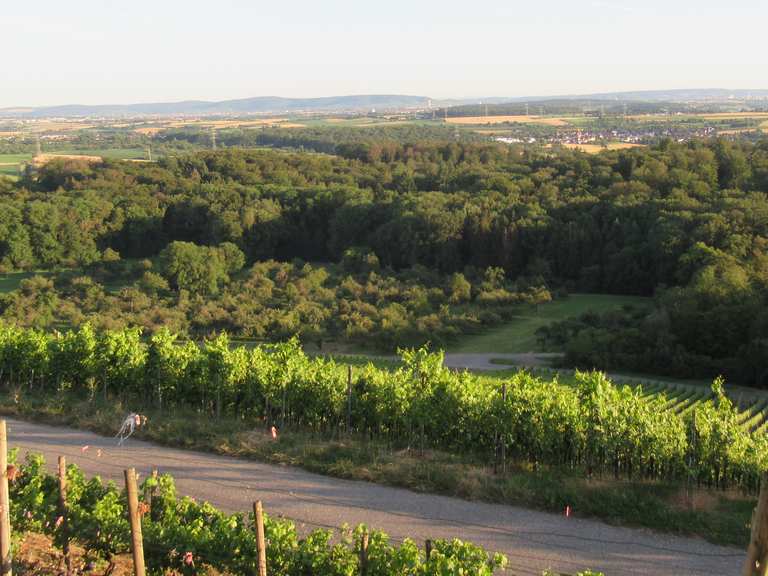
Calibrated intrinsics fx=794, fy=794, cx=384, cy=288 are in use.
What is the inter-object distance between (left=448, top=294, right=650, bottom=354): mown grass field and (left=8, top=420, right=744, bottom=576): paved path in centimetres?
2706

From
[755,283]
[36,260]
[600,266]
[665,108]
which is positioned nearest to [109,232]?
[36,260]

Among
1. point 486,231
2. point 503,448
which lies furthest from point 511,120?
point 503,448

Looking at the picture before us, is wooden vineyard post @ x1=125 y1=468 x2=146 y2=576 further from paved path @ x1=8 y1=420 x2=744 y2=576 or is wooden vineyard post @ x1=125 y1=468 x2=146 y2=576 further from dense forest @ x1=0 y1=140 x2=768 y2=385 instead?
dense forest @ x1=0 y1=140 x2=768 y2=385

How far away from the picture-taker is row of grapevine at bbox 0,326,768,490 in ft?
44.2

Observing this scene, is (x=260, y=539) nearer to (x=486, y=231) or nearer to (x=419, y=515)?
(x=419, y=515)

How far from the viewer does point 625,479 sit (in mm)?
13352

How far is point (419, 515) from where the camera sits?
37.9 feet

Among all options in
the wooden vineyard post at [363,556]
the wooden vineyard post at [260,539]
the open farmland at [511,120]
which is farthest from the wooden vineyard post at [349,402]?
the open farmland at [511,120]

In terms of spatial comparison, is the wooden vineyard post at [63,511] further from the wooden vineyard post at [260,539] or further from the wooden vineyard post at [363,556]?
the wooden vineyard post at [363,556]

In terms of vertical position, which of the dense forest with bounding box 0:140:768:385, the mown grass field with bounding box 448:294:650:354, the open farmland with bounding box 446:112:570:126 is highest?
the open farmland with bounding box 446:112:570:126

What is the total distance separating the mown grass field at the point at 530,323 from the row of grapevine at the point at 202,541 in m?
30.4

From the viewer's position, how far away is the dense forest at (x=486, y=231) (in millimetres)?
37281

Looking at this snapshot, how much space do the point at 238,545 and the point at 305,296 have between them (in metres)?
37.8

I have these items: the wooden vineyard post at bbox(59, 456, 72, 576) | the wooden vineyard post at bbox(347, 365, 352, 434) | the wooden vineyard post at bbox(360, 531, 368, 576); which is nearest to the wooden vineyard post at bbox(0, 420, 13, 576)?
the wooden vineyard post at bbox(59, 456, 72, 576)
